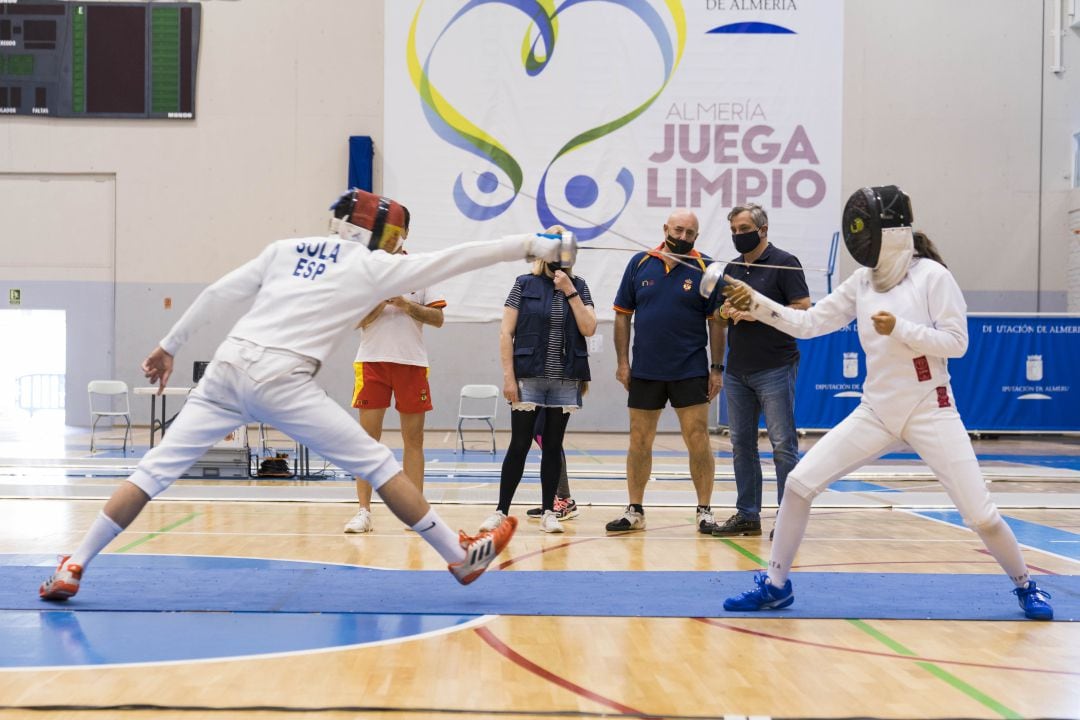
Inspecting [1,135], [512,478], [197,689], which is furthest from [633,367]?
[1,135]

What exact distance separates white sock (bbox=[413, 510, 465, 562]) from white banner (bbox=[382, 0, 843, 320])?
10.2 m

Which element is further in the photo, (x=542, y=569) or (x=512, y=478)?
(x=512, y=478)

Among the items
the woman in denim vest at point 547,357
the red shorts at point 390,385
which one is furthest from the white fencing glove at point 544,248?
the red shorts at point 390,385

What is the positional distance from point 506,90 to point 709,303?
930cm

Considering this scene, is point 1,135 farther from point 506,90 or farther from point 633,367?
point 633,367

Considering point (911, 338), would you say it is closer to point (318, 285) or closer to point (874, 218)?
point (874, 218)

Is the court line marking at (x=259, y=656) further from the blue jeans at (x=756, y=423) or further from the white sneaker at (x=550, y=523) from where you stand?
the blue jeans at (x=756, y=423)

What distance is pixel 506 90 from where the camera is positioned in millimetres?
13523

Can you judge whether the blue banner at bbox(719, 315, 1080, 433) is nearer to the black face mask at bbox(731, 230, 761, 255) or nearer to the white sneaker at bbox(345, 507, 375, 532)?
the black face mask at bbox(731, 230, 761, 255)

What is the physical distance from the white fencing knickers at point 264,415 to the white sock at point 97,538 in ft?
0.52

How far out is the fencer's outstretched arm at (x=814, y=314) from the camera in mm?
3467

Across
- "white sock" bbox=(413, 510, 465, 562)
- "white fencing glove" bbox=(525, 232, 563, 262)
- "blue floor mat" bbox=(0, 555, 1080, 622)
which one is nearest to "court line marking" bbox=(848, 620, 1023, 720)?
"blue floor mat" bbox=(0, 555, 1080, 622)

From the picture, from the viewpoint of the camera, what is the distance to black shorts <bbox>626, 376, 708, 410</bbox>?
4957 millimetres

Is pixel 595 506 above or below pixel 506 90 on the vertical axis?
below
